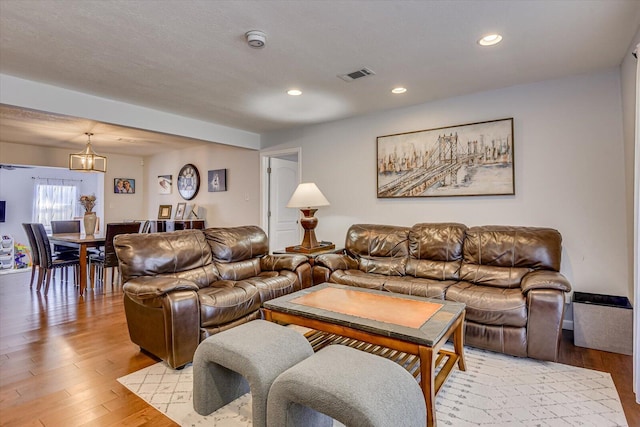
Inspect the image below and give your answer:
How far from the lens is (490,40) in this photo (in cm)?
246

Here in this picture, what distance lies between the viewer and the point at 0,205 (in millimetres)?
7309

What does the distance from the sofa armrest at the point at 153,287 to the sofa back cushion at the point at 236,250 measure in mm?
842

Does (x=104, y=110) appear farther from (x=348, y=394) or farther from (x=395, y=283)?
(x=348, y=394)

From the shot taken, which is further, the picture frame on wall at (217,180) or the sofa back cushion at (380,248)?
the picture frame on wall at (217,180)

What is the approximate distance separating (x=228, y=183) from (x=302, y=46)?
3.95 meters

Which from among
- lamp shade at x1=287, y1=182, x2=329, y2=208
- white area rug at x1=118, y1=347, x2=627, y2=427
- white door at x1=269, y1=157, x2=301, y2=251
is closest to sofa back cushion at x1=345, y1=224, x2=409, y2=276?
lamp shade at x1=287, y1=182, x2=329, y2=208

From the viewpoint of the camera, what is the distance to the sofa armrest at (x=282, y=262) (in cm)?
350

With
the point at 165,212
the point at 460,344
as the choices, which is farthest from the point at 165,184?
the point at 460,344


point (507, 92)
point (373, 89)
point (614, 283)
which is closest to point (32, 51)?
point (373, 89)

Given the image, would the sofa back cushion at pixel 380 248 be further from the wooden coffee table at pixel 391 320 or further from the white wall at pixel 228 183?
the white wall at pixel 228 183

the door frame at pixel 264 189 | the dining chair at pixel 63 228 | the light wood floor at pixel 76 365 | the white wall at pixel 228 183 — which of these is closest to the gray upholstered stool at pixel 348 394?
the light wood floor at pixel 76 365

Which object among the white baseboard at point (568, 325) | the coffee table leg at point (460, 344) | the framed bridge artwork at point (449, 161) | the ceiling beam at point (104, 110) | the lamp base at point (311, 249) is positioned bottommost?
the white baseboard at point (568, 325)

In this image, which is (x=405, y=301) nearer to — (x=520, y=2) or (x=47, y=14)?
(x=520, y=2)

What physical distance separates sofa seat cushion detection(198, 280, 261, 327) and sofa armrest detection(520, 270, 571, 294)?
221 cm
